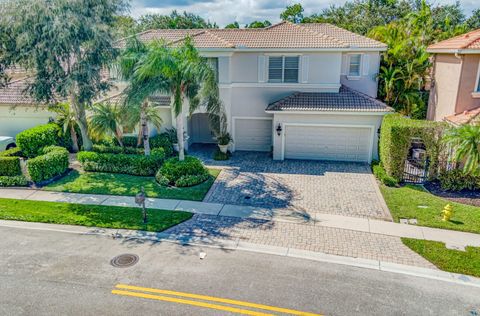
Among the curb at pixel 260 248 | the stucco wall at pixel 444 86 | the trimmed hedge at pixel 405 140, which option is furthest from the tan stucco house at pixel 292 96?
the curb at pixel 260 248

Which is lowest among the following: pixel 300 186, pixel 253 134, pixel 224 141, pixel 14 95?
pixel 300 186

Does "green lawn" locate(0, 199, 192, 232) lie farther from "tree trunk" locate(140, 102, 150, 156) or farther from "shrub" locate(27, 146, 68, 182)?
"tree trunk" locate(140, 102, 150, 156)

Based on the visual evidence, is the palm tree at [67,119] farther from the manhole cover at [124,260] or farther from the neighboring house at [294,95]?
the manhole cover at [124,260]

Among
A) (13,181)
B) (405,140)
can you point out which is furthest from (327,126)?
(13,181)

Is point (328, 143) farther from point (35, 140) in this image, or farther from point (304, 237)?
point (35, 140)

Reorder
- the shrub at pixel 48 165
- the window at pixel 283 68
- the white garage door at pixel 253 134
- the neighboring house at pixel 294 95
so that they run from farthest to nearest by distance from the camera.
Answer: the white garage door at pixel 253 134 < the window at pixel 283 68 < the neighboring house at pixel 294 95 < the shrub at pixel 48 165

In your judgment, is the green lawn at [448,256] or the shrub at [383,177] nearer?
the green lawn at [448,256]
